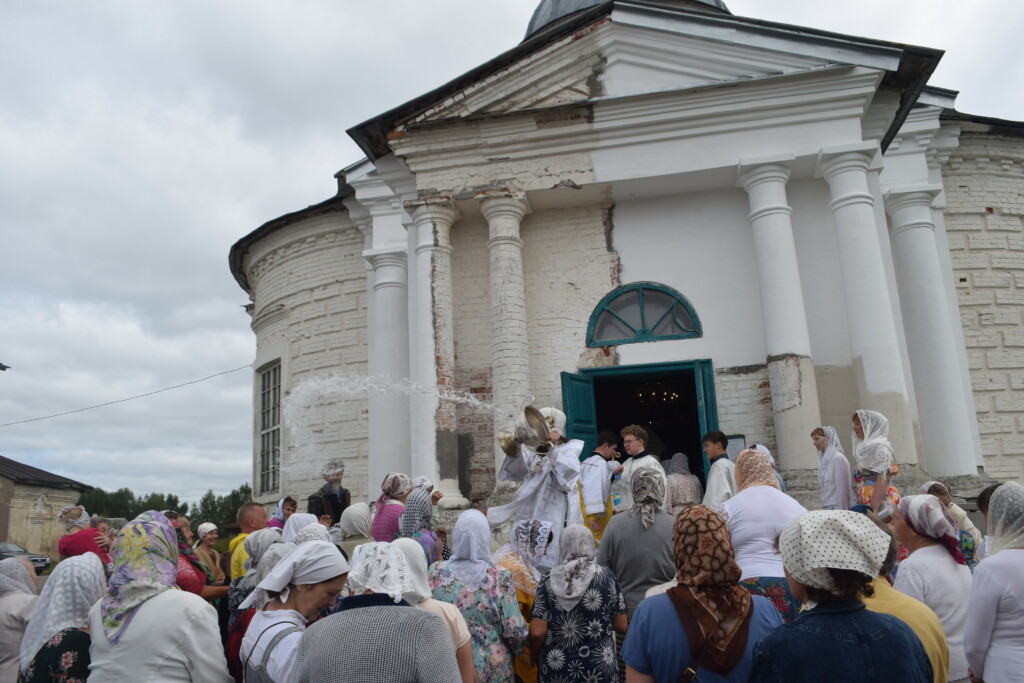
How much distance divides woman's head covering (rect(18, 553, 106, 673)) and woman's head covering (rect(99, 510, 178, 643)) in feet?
1.27

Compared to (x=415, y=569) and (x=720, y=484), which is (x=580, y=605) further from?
(x=720, y=484)

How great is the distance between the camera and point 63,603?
3.47m

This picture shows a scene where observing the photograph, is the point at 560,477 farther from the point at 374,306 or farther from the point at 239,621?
the point at 374,306

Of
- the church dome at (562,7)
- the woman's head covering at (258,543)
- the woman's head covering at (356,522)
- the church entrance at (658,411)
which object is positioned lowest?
the woman's head covering at (258,543)

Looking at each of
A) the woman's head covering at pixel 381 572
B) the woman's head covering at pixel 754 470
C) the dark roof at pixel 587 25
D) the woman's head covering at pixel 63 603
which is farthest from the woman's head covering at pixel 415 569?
the dark roof at pixel 587 25

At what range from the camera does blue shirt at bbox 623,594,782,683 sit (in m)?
2.78

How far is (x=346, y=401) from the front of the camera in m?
15.3

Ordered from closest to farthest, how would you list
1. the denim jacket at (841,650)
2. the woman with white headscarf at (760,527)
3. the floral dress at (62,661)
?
the denim jacket at (841,650) → the floral dress at (62,661) → the woman with white headscarf at (760,527)

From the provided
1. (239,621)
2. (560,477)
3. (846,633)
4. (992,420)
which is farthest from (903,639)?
(992,420)

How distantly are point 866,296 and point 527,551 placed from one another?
23.4 feet

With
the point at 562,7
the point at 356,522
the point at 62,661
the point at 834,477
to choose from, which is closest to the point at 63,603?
the point at 62,661

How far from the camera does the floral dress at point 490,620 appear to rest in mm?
3965

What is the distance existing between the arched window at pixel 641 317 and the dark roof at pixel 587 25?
371cm

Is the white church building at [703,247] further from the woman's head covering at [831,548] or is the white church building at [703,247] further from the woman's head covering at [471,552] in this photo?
the woman's head covering at [831,548]
